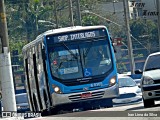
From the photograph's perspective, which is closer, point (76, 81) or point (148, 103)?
point (148, 103)

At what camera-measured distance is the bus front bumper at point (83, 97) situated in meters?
25.6

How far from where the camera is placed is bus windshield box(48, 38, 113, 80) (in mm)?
25625

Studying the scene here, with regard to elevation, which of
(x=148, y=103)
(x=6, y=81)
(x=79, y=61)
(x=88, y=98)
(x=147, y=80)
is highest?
(x=79, y=61)


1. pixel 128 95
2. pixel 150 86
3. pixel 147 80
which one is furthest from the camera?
pixel 128 95

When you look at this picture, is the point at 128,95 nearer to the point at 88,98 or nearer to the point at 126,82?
the point at 126,82

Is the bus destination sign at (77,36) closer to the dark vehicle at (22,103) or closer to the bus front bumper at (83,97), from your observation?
the bus front bumper at (83,97)

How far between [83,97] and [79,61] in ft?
4.16

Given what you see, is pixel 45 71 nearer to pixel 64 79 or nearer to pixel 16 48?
pixel 64 79

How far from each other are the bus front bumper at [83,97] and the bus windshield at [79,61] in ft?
1.99

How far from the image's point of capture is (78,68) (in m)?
25.7

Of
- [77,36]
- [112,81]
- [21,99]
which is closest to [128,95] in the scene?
[112,81]

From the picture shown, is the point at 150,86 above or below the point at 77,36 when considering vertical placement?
below

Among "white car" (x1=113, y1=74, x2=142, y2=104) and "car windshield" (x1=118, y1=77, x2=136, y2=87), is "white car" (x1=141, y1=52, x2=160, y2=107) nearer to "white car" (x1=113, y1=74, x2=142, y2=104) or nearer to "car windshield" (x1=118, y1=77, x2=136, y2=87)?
"white car" (x1=113, y1=74, x2=142, y2=104)

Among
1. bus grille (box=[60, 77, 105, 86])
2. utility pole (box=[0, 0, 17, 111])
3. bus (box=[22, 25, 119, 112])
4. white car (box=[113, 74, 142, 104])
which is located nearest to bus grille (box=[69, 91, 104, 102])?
bus (box=[22, 25, 119, 112])
